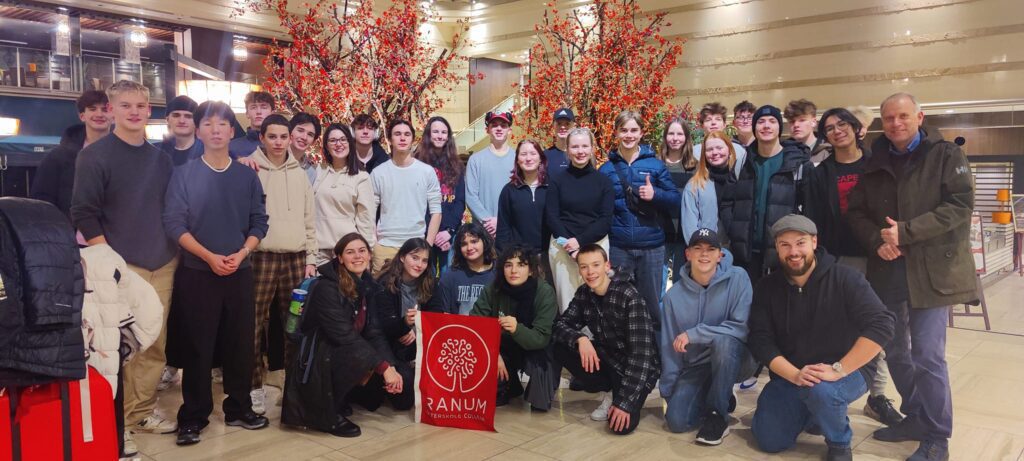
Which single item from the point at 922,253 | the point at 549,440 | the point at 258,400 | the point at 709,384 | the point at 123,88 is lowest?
the point at 549,440

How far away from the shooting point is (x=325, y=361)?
3.67 meters

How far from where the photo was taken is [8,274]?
1972mm

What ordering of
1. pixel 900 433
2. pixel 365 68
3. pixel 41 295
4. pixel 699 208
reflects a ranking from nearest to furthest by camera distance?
1. pixel 41 295
2. pixel 900 433
3. pixel 699 208
4. pixel 365 68

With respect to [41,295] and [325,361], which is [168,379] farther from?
[41,295]

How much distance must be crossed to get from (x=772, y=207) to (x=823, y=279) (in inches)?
32.7

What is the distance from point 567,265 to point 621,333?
71cm

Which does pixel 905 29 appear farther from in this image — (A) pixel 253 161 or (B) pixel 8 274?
(B) pixel 8 274

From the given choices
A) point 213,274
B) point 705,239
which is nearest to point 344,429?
point 213,274

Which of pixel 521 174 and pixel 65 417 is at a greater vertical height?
pixel 521 174

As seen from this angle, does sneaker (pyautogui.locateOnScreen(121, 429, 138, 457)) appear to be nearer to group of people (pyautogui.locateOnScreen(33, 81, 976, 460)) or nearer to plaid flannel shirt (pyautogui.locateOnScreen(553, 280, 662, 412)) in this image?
group of people (pyautogui.locateOnScreen(33, 81, 976, 460))

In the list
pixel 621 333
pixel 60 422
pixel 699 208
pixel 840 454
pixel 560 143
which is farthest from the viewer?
pixel 560 143

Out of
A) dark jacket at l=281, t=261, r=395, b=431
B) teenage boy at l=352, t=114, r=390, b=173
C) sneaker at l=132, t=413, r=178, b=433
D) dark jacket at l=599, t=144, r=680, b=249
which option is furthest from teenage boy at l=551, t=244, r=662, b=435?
sneaker at l=132, t=413, r=178, b=433

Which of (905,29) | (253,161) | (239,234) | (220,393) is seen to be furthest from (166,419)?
(905,29)

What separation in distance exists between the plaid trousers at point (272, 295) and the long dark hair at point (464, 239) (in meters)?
0.90
